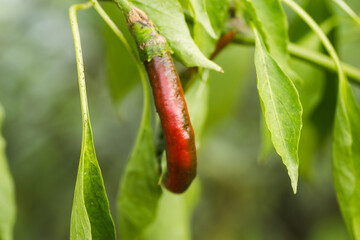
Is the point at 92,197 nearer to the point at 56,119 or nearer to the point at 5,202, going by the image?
the point at 5,202

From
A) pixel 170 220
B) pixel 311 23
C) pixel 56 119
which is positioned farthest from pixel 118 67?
pixel 56 119

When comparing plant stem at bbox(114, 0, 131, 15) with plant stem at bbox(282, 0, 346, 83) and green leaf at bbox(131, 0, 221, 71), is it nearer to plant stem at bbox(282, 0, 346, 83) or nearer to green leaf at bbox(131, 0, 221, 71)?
green leaf at bbox(131, 0, 221, 71)

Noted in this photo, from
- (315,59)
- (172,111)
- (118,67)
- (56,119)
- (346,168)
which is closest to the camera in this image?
(172,111)

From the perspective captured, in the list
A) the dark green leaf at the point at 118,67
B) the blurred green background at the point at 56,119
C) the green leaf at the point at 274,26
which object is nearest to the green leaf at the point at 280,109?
the green leaf at the point at 274,26

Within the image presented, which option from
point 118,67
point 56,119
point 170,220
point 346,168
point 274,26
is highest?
point 274,26

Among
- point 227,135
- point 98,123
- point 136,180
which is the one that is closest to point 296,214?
point 227,135

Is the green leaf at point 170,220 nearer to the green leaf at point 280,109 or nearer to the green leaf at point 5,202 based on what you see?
the green leaf at point 5,202
